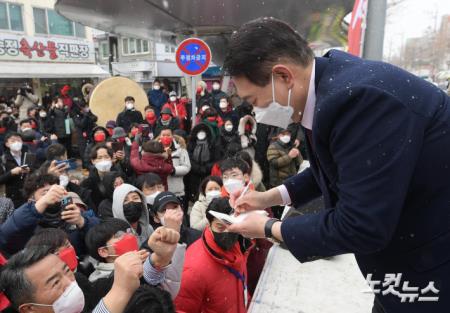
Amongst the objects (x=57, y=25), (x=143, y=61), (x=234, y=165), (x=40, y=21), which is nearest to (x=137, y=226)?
(x=234, y=165)

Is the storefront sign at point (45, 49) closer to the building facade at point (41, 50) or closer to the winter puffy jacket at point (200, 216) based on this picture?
the building facade at point (41, 50)

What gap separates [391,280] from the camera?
4.30 ft

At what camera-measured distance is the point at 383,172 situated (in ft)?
3.37

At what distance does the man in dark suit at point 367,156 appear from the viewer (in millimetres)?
1049

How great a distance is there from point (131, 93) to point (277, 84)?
342 inches

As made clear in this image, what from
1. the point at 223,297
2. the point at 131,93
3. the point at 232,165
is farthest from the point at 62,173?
the point at 131,93

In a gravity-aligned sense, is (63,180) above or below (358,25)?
below

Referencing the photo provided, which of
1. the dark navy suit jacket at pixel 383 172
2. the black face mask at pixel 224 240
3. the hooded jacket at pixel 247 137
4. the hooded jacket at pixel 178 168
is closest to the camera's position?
the dark navy suit jacket at pixel 383 172

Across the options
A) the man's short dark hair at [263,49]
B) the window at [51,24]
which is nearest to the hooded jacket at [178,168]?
the man's short dark hair at [263,49]

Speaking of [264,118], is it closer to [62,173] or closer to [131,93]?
[62,173]

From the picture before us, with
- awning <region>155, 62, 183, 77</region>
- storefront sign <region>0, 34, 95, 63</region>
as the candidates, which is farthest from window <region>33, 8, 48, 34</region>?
awning <region>155, 62, 183, 77</region>

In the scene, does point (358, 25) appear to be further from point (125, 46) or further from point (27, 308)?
point (125, 46)

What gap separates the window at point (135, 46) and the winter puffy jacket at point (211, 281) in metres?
27.8

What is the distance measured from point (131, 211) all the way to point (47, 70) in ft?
58.0
